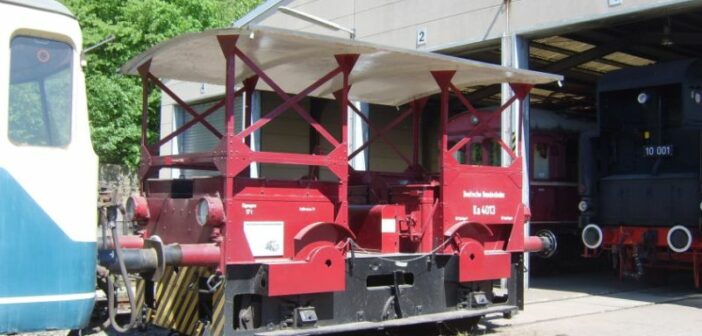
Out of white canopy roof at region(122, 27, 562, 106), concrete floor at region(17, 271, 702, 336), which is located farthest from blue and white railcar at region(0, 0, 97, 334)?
concrete floor at region(17, 271, 702, 336)

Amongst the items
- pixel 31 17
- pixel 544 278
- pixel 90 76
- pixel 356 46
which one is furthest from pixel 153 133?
pixel 31 17

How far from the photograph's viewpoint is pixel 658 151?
12977 millimetres

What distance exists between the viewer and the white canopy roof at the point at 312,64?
23.3ft

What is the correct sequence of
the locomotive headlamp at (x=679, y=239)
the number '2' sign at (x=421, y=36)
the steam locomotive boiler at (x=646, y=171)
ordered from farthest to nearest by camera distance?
the number '2' sign at (x=421, y=36)
the steam locomotive boiler at (x=646, y=171)
the locomotive headlamp at (x=679, y=239)

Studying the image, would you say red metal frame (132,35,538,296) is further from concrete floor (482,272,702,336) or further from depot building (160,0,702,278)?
depot building (160,0,702,278)

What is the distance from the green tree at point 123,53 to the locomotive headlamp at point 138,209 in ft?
42.8

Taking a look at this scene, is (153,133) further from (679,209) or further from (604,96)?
(679,209)

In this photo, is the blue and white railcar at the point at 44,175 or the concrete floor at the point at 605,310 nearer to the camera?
the blue and white railcar at the point at 44,175

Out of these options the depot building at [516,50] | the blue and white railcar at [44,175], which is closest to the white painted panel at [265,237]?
the depot building at [516,50]

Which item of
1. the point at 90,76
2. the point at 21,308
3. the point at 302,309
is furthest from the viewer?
the point at 90,76

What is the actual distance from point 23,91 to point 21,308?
1373 mm

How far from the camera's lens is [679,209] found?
12.4 meters

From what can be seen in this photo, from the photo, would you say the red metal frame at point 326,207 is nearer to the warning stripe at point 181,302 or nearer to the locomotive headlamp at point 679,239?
the warning stripe at point 181,302

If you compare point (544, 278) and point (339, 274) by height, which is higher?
point (339, 274)
